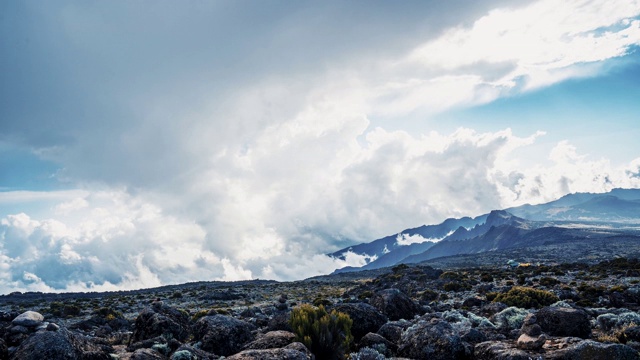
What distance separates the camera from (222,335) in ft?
52.4

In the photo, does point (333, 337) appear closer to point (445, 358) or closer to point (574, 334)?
point (445, 358)

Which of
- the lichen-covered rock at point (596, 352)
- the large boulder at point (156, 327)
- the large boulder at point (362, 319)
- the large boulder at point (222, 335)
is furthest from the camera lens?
the large boulder at point (156, 327)

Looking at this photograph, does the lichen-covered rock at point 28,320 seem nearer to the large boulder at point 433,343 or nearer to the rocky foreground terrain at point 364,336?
the rocky foreground terrain at point 364,336

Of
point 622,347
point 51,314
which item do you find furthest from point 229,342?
point 51,314

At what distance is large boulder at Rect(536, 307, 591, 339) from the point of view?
47.4ft

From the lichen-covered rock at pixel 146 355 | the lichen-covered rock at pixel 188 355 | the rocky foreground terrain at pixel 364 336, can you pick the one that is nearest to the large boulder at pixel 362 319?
the rocky foreground terrain at pixel 364 336

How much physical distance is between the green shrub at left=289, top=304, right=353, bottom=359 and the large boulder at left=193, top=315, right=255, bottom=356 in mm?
3481

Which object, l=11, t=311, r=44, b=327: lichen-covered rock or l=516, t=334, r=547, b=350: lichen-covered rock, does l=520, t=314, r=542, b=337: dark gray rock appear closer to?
l=516, t=334, r=547, b=350: lichen-covered rock

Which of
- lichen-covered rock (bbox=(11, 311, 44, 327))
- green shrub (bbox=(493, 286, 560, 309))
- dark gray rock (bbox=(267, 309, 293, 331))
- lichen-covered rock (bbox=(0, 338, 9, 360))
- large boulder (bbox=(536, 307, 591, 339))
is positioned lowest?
green shrub (bbox=(493, 286, 560, 309))

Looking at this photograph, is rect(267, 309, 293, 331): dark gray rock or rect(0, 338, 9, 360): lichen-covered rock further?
rect(267, 309, 293, 331): dark gray rock

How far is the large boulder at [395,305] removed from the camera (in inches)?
878

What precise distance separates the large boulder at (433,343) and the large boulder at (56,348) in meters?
10.4

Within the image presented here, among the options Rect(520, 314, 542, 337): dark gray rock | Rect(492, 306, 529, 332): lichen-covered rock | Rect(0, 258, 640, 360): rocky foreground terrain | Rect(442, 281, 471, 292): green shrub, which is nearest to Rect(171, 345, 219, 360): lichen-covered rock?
Rect(0, 258, 640, 360): rocky foreground terrain

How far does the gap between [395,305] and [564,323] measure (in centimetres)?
983
